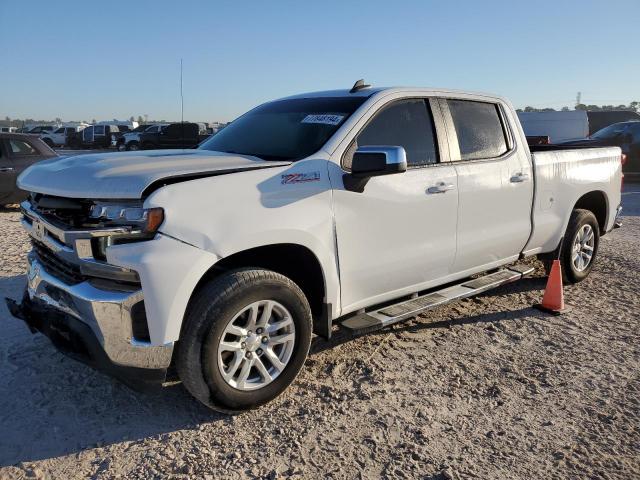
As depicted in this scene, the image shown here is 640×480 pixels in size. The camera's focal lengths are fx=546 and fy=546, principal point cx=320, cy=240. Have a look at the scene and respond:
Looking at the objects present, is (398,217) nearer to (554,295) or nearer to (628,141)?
(554,295)

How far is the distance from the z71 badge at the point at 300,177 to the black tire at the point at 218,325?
21.8 inches

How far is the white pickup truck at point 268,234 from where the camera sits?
110 inches

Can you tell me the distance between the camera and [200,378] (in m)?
2.98

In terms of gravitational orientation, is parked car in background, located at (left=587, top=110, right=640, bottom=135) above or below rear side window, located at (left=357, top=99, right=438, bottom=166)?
above

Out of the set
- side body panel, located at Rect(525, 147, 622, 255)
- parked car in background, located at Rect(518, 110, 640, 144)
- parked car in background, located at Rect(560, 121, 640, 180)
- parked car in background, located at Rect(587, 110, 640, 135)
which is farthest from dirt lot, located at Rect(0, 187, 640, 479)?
parked car in background, located at Rect(587, 110, 640, 135)

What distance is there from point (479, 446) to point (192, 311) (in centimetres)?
169

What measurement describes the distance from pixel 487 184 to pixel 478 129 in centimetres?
51

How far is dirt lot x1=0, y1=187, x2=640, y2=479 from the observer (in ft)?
9.06

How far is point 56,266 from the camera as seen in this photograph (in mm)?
3188

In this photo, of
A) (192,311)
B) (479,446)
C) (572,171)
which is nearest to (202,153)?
(192,311)

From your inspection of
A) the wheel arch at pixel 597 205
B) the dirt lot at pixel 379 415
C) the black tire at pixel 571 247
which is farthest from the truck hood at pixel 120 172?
the wheel arch at pixel 597 205

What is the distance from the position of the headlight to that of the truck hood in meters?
0.06

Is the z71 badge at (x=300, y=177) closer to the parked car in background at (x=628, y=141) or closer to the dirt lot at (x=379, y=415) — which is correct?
the dirt lot at (x=379, y=415)

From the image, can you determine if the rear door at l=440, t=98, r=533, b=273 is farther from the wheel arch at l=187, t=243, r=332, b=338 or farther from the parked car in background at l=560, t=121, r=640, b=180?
the parked car in background at l=560, t=121, r=640, b=180
